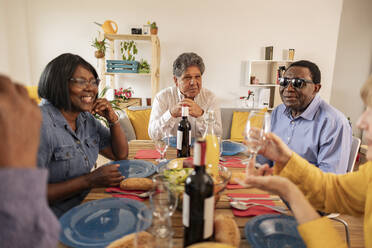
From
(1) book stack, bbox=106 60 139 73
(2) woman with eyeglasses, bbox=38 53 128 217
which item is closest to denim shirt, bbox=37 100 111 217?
(2) woman with eyeglasses, bbox=38 53 128 217

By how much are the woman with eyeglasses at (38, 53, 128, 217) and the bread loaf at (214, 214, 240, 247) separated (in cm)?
56

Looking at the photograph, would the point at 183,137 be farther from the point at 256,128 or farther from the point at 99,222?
the point at 99,222

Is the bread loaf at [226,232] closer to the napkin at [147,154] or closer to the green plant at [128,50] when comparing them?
the napkin at [147,154]

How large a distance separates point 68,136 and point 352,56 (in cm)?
540

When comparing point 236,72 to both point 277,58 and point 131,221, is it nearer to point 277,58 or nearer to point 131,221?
point 277,58

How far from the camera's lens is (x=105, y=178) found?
102cm

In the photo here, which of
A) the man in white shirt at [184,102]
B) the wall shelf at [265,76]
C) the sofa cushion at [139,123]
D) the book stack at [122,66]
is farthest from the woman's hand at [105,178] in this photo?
the wall shelf at [265,76]

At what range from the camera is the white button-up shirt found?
6.40 ft

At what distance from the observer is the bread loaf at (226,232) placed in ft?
2.04

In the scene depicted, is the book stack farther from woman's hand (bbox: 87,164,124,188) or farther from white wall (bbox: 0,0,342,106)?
woman's hand (bbox: 87,164,124,188)

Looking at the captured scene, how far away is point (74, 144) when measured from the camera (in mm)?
1161

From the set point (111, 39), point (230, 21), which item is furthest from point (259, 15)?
point (111, 39)

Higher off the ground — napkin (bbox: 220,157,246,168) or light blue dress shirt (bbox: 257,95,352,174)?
light blue dress shirt (bbox: 257,95,352,174)

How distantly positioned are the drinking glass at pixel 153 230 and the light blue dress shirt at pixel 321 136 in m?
1.20
